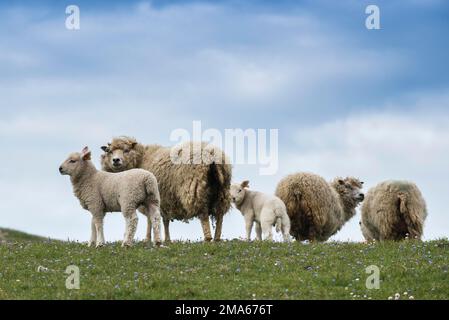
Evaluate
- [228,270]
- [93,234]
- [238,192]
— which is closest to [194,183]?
[238,192]

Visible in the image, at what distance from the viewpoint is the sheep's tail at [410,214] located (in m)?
22.5

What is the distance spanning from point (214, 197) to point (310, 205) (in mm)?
3087

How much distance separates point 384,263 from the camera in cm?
1712

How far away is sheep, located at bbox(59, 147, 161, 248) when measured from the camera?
19.1 m

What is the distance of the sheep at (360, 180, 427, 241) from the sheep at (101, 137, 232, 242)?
4.04 m

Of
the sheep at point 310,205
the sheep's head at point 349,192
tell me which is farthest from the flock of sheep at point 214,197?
the sheep's head at point 349,192

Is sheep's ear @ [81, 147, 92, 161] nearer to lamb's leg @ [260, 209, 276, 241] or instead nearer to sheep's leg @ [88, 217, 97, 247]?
sheep's leg @ [88, 217, 97, 247]

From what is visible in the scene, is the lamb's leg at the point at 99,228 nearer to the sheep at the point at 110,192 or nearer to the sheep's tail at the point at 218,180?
the sheep at the point at 110,192

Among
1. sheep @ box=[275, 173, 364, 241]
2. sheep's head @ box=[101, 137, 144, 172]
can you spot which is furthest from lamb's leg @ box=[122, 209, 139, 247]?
sheep @ box=[275, 173, 364, 241]

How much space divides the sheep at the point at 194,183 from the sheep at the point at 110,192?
7.65ft

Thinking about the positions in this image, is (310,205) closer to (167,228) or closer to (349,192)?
(349,192)

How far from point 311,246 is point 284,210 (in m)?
3.02
